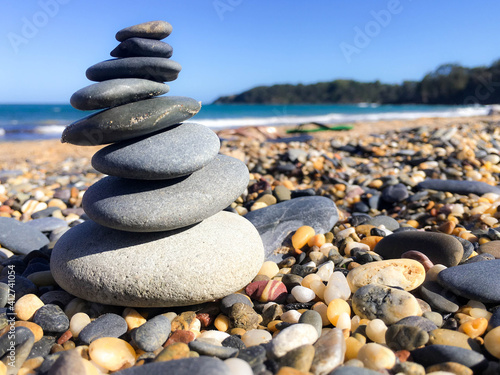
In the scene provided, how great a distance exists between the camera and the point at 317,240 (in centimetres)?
328

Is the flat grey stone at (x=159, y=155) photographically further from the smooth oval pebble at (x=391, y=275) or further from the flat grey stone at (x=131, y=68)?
the smooth oval pebble at (x=391, y=275)

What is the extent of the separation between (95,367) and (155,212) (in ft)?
3.06

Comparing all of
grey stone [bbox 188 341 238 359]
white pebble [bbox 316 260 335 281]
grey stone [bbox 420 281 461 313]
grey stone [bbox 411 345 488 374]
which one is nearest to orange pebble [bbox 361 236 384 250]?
white pebble [bbox 316 260 335 281]

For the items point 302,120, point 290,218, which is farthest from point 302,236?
point 302,120

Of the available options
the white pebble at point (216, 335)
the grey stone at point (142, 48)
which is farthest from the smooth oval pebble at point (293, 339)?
the grey stone at point (142, 48)

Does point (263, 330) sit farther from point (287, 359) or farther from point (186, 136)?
point (186, 136)

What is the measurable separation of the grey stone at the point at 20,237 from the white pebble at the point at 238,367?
2732mm

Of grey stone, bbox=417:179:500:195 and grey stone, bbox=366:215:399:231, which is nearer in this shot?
grey stone, bbox=366:215:399:231

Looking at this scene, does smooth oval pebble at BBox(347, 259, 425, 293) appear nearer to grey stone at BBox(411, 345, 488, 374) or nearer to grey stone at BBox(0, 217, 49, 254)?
grey stone at BBox(411, 345, 488, 374)

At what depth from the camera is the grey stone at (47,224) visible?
4.08 meters

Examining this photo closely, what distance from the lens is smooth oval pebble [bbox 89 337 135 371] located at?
1880 mm

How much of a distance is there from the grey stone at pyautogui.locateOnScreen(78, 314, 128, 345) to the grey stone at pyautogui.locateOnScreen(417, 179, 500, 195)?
413 centimetres

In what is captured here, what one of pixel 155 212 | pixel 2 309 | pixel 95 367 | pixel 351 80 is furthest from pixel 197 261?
pixel 351 80

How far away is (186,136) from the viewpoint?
265cm
